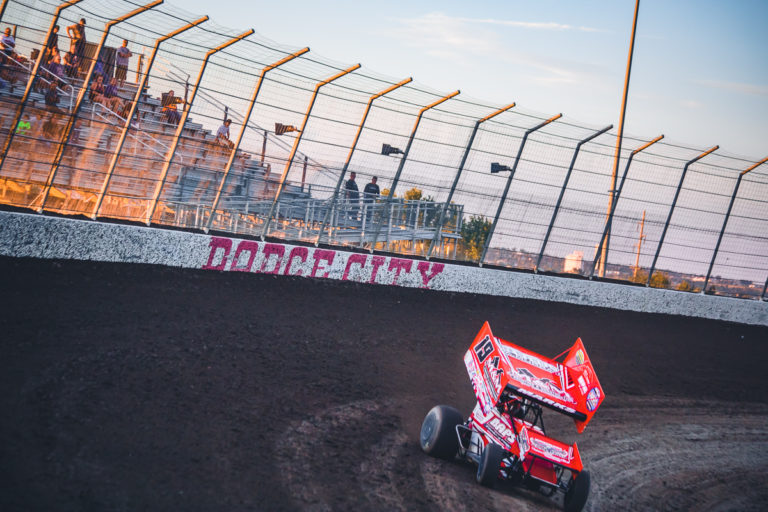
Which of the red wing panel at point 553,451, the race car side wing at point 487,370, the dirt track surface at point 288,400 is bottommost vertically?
the dirt track surface at point 288,400

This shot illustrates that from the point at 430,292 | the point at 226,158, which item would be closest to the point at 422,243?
the point at 430,292

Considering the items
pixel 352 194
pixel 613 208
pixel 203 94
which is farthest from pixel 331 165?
pixel 613 208

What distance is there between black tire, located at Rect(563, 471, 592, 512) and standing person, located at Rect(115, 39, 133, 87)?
938cm

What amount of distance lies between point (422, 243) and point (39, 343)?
8721mm

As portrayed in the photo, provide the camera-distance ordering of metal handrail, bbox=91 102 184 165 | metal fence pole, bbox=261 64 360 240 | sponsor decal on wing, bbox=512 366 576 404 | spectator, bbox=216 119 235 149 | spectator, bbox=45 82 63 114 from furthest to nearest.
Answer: metal fence pole, bbox=261 64 360 240, spectator, bbox=216 119 235 149, metal handrail, bbox=91 102 184 165, spectator, bbox=45 82 63 114, sponsor decal on wing, bbox=512 366 576 404

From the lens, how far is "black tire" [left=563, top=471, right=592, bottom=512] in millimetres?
5746

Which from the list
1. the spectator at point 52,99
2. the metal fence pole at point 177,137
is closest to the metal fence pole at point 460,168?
the metal fence pole at point 177,137

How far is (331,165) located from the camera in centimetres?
1279

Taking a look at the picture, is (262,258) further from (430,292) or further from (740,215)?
(740,215)

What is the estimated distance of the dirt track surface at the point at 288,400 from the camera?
201 inches

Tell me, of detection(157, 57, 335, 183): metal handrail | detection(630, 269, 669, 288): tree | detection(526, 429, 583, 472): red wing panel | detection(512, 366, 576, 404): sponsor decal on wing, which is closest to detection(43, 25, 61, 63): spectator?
detection(157, 57, 335, 183): metal handrail

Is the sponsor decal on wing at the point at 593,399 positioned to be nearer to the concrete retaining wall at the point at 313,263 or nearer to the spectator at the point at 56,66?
the concrete retaining wall at the point at 313,263

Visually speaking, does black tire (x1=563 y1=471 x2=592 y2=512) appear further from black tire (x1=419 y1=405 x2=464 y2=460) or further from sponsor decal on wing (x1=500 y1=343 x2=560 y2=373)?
sponsor decal on wing (x1=500 y1=343 x2=560 y2=373)

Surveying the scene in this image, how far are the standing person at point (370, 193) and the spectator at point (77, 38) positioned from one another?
5.84 m
